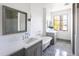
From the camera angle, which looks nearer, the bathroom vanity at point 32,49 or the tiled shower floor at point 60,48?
the bathroom vanity at point 32,49

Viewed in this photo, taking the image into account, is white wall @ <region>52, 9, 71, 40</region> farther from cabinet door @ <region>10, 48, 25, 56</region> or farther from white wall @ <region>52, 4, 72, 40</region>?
cabinet door @ <region>10, 48, 25, 56</region>

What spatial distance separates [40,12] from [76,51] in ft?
3.29

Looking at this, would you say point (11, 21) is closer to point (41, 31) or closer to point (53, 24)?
point (41, 31)

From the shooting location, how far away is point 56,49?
1.92 metres

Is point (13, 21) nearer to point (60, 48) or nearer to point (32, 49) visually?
point (32, 49)

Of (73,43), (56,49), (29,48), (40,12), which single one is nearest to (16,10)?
(40,12)

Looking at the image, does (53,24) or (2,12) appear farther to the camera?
(53,24)

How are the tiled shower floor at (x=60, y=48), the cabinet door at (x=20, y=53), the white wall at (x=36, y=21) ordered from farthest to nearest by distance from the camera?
the white wall at (x=36, y=21)
the tiled shower floor at (x=60, y=48)
the cabinet door at (x=20, y=53)

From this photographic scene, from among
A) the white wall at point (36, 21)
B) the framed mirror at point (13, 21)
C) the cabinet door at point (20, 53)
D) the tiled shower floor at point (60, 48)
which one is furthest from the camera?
the white wall at point (36, 21)

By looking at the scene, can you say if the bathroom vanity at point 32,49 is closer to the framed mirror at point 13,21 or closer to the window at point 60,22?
the framed mirror at point 13,21

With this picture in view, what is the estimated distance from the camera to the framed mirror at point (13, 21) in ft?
5.44

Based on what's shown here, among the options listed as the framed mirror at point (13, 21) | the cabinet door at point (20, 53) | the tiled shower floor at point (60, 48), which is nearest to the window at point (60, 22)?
the tiled shower floor at point (60, 48)

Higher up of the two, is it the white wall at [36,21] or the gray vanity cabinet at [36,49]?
the white wall at [36,21]

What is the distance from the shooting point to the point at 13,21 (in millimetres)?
1838
